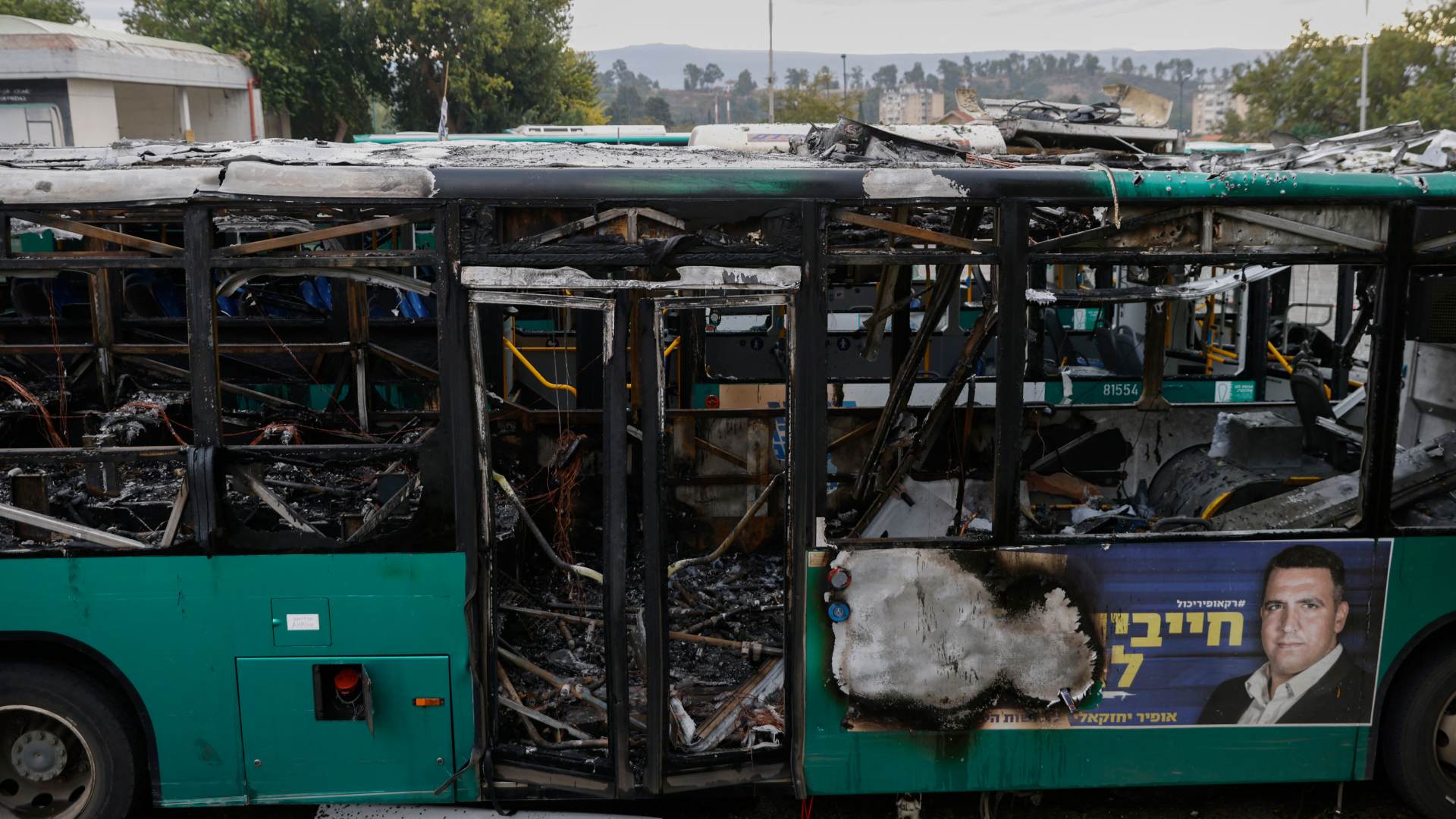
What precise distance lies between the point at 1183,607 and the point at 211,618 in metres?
4.22

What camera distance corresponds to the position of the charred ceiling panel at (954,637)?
4902 millimetres

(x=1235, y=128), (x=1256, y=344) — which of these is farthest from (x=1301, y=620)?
(x=1235, y=128)

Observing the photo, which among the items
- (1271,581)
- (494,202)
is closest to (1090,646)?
(1271,581)

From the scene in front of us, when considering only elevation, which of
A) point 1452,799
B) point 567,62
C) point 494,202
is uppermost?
point 567,62

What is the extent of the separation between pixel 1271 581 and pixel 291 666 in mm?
4295

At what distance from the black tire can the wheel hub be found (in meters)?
5.96

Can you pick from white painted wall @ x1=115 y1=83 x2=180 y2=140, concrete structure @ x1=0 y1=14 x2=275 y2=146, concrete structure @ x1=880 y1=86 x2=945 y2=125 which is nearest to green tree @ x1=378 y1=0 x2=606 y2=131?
concrete structure @ x1=0 y1=14 x2=275 y2=146

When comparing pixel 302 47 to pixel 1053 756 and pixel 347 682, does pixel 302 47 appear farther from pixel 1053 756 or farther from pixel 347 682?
pixel 1053 756

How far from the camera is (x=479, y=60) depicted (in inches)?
1390

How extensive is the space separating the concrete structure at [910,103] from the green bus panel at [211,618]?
137 m

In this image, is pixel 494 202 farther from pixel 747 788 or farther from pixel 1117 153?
pixel 1117 153

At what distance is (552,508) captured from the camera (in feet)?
23.3

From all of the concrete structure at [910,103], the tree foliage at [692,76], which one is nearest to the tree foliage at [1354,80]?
the concrete structure at [910,103]

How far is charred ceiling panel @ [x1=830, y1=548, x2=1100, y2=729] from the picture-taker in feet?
16.1
